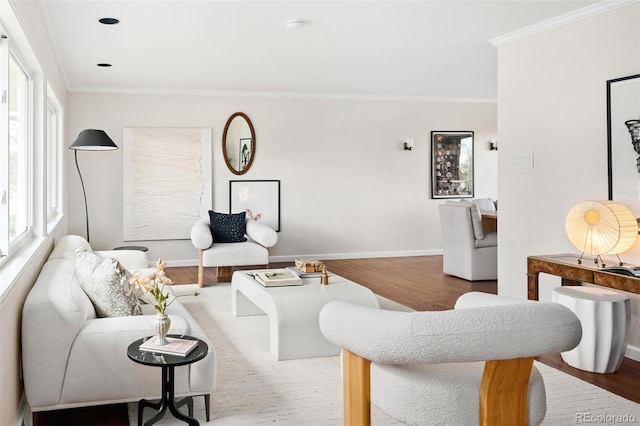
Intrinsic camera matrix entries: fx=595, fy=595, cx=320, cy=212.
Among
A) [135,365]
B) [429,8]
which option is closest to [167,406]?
[135,365]

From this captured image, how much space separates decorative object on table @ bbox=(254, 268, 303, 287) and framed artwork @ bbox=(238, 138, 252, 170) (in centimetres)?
348

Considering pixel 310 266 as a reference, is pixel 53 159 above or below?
above

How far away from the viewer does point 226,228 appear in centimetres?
706

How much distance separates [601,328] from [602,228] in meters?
0.63

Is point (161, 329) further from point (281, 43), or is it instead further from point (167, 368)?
point (281, 43)

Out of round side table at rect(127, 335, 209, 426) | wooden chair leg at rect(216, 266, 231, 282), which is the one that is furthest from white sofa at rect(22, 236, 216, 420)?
wooden chair leg at rect(216, 266, 231, 282)

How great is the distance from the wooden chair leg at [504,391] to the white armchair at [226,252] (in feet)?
15.8

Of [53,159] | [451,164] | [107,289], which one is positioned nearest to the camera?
[107,289]

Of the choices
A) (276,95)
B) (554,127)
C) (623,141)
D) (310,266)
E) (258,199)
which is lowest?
(310,266)

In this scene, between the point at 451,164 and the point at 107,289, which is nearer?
the point at 107,289

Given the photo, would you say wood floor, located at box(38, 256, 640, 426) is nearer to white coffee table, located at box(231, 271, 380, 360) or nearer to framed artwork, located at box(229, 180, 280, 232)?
framed artwork, located at box(229, 180, 280, 232)

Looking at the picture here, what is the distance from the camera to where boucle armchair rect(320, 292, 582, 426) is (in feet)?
5.68

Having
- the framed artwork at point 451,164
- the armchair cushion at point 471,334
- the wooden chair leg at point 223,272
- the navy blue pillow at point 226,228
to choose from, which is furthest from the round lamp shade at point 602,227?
the framed artwork at point 451,164

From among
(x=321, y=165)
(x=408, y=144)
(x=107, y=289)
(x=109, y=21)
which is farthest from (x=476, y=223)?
(x=107, y=289)
